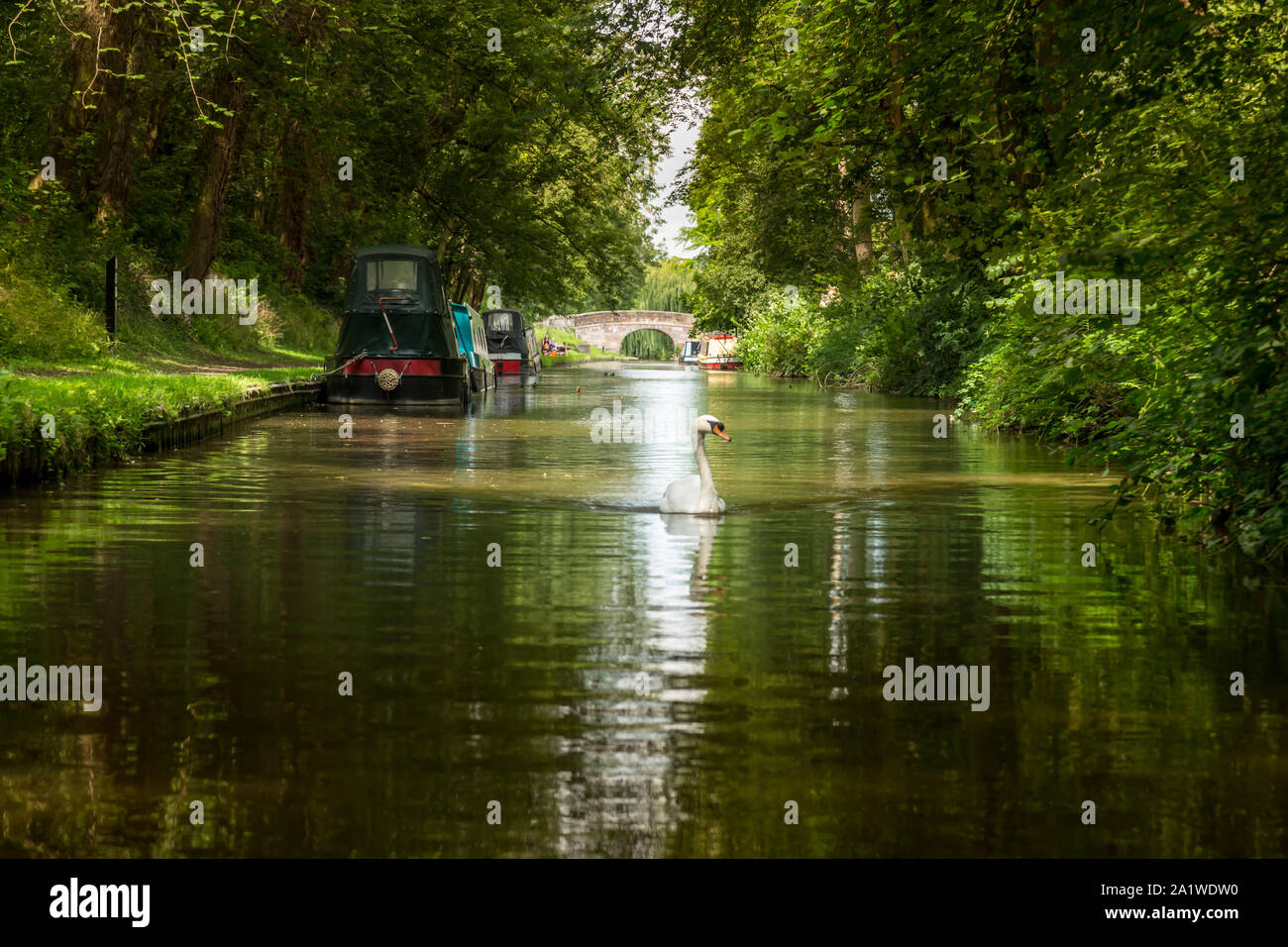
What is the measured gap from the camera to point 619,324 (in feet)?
557

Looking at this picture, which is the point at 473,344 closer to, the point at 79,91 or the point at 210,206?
the point at 210,206

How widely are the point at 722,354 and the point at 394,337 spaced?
64.8 meters

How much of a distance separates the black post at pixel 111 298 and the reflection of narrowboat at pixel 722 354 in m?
62.4

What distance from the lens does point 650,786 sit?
5.93 metres

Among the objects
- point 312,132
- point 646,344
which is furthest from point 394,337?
point 646,344

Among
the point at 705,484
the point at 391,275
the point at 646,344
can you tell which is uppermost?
the point at 646,344

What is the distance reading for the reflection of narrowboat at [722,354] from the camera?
97.9m

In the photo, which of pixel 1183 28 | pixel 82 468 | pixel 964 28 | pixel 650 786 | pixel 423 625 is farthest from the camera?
pixel 82 468

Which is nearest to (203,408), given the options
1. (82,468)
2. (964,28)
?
(82,468)

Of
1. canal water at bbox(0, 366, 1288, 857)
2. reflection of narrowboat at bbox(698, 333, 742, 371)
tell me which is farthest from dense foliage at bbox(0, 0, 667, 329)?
reflection of narrowboat at bbox(698, 333, 742, 371)

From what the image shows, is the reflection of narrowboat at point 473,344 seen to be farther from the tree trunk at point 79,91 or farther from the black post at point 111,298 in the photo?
the black post at point 111,298

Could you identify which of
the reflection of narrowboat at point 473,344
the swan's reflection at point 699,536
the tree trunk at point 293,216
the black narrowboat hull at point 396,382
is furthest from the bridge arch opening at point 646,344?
the swan's reflection at point 699,536
